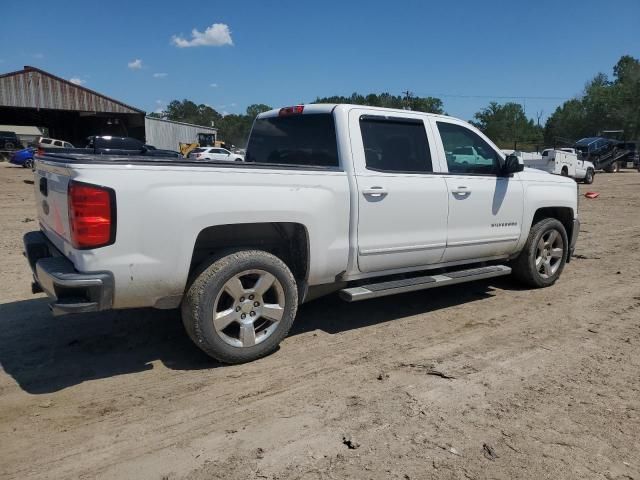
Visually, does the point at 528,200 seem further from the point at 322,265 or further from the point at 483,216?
the point at 322,265

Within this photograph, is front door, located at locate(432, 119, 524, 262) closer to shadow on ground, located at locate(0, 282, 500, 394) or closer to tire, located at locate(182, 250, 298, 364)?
shadow on ground, located at locate(0, 282, 500, 394)

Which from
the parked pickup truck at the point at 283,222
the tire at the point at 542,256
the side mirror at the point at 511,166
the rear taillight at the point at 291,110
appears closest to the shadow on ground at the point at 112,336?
the parked pickup truck at the point at 283,222

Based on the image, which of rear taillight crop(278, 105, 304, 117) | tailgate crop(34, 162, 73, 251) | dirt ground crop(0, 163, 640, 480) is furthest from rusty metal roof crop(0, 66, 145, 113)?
tailgate crop(34, 162, 73, 251)

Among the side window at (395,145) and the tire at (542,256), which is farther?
the tire at (542,256)

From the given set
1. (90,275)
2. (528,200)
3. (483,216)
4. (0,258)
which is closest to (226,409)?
(90,275)

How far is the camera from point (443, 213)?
16.3 feet

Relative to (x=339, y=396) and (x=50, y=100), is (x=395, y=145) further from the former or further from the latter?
(x=50, y=100)

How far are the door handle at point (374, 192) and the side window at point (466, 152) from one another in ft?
3.45

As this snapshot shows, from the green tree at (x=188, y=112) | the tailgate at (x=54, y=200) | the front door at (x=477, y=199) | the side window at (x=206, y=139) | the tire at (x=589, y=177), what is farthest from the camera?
the green tree at (x=188, y=112)

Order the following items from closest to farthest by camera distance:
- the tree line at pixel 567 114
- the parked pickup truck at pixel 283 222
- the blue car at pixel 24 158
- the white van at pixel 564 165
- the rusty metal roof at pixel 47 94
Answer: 1. the parked pickup truck at pixel 283 222
2. the white van at pixel 564 165
3. the blue car at pixel 24 158
4. the rusty metal roof at pixel 47 94
5. the tree line at pixel 567 114

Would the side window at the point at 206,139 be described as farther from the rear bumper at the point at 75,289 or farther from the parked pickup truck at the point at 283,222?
the rear bumper at the point at 75,289

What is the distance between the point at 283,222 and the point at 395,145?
4.91ft

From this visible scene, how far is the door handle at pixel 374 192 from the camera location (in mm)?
4375

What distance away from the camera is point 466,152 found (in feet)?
17.8
